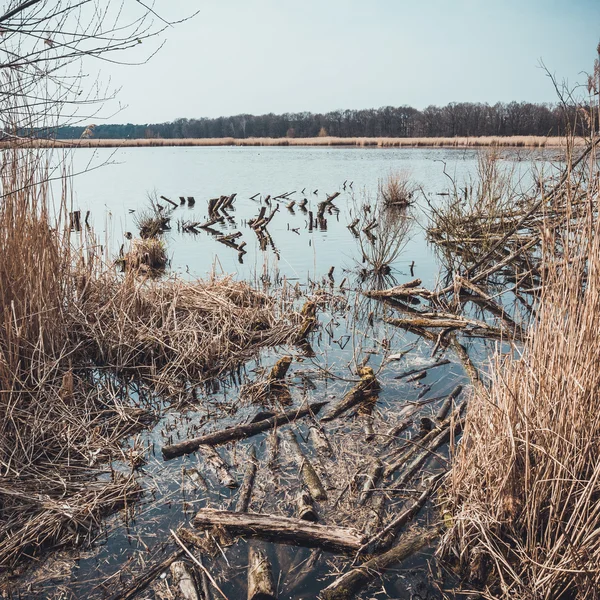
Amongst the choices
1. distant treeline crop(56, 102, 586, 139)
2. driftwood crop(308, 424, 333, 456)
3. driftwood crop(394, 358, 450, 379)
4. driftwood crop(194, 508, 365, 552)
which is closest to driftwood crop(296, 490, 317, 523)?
driftwood crop(194, 508, 365, 552)

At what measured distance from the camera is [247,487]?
3324 mm

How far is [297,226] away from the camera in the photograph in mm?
16406

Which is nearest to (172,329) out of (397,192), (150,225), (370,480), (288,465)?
(288,465)

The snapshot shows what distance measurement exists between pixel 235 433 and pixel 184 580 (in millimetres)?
1499

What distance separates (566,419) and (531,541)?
0.62 m

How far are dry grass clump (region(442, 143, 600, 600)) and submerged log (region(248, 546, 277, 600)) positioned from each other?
0.98 meters

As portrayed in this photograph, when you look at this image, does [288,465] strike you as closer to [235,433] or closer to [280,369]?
[235,433]

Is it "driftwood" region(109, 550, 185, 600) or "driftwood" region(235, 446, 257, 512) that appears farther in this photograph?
"driftwood" region(235, 446, 257, 512)

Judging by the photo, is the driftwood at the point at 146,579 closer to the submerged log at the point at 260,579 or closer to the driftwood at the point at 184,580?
the driftwood at the point at 184,580

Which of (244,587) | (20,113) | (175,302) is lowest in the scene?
(244,587)

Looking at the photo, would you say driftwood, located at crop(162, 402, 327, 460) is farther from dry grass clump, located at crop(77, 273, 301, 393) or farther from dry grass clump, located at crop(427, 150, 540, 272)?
dry grass clump, located at crop(427, 150, 540, 272)

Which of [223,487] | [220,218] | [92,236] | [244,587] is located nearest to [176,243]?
[220,218]

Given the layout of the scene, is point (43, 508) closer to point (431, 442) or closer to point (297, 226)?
point (431, 442)

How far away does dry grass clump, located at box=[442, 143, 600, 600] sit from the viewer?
225cm
